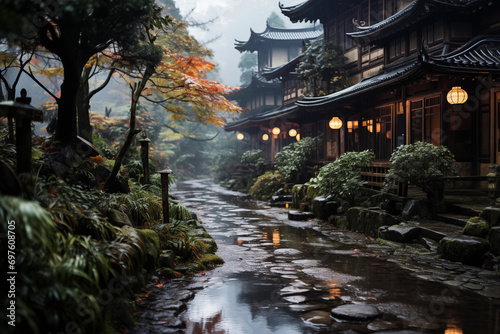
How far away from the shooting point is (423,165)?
448 inches

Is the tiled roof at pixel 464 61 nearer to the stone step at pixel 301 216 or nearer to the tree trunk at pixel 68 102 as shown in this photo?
the stone step at pixel 301 216

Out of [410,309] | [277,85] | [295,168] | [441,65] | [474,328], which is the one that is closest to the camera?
[474,328]

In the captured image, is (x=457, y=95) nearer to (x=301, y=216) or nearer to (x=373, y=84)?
(x=373, y=84)

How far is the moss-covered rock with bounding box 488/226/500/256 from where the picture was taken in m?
7.97

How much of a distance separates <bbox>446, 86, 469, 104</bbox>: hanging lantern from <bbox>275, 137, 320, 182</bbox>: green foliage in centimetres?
1113

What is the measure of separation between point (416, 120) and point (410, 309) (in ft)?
39.4

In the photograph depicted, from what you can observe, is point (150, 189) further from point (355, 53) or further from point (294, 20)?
point (294, 20)

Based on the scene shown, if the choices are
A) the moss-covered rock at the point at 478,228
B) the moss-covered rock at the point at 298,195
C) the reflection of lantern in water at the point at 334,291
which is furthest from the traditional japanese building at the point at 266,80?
the reflection of lantern in water at the point at 334,291

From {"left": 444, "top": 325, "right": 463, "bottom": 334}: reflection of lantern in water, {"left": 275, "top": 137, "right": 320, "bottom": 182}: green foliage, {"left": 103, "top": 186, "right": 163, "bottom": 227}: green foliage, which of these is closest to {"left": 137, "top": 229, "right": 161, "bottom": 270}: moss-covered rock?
{"left": 103, "top": 186, "right": 163, "bottom": 227}: green foliage

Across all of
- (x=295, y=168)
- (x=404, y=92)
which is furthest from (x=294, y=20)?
(x=404, y=92)

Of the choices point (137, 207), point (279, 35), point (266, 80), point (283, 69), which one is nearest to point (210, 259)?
point (137, 207)

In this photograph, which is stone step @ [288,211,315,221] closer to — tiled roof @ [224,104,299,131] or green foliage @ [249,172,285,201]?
green foliage @ [249,172,285,201]

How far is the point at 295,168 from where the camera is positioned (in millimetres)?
22953

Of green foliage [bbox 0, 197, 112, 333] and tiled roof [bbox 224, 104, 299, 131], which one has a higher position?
tiled roof [bbox 224, 104, 299, 131]
